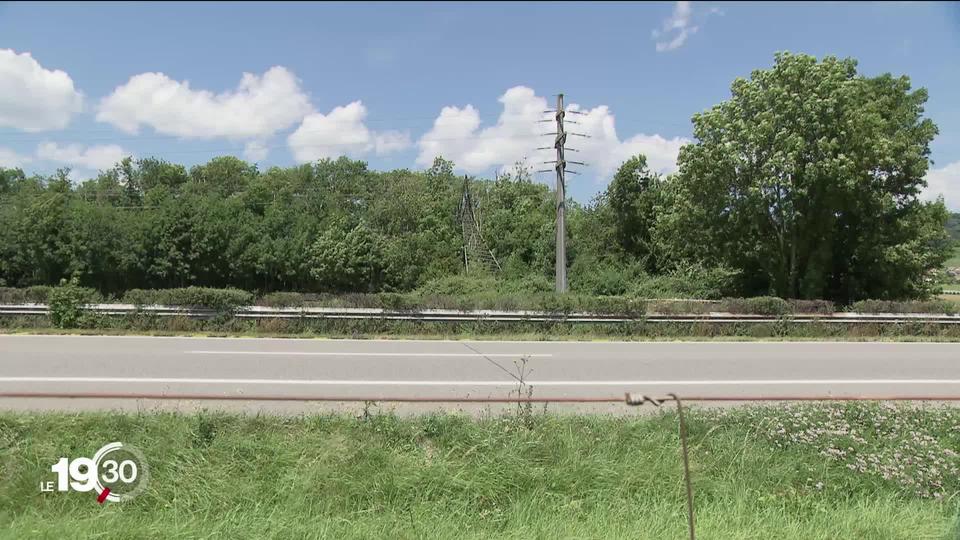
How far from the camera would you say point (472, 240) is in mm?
42062

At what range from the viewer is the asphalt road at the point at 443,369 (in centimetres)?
859

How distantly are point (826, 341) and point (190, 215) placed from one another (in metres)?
34.6

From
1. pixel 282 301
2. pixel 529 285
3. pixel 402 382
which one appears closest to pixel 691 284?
pixel 529 285

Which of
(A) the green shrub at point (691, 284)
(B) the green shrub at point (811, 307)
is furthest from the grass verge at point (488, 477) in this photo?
(A) the green shrub at point (691, 284)

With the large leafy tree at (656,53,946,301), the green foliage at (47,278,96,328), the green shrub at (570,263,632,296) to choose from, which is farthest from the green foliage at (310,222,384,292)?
the green foliage at (47,278,96,328)

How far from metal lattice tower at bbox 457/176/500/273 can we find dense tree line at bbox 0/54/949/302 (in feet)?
2.73

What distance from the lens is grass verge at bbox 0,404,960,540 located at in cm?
432

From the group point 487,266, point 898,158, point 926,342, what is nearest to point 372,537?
point 926,342

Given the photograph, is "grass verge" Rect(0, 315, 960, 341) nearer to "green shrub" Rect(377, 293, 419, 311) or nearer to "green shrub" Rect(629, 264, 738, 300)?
"green shrub" Rect(377, 293, 419, 311)

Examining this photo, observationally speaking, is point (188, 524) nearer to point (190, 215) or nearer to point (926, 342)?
point (926, 342)

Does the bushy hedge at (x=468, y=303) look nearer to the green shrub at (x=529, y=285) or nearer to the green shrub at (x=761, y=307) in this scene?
the green shrub at (x=761, y=307)

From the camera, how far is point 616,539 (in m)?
4.12

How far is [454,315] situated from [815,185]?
595 inches

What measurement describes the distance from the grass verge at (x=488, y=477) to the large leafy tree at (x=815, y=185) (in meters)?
17.5
